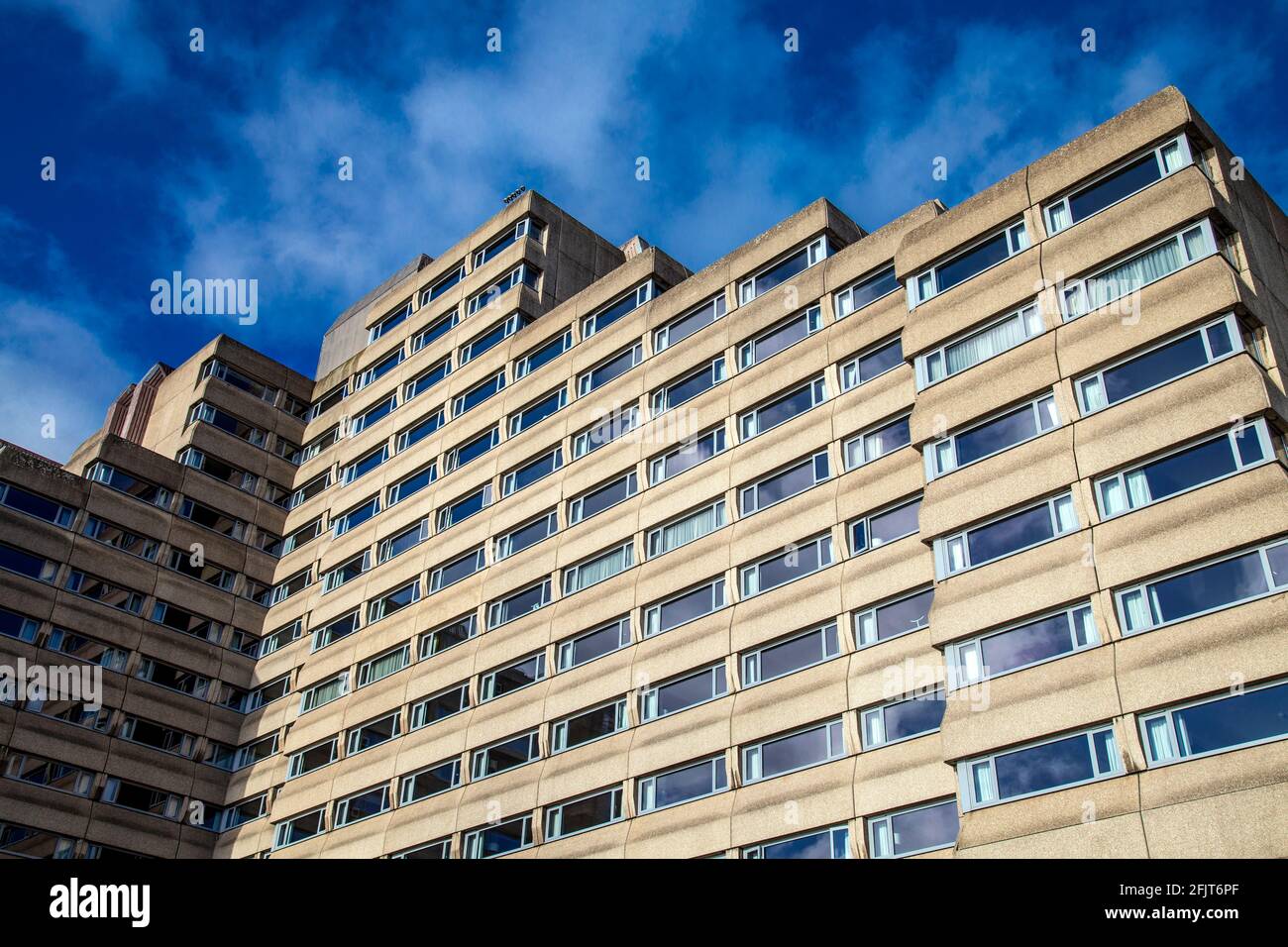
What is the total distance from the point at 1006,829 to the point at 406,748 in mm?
27078

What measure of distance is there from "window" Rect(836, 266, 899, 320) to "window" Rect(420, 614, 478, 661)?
1925cm

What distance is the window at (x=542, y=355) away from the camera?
53.0m

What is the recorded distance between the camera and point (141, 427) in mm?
68188

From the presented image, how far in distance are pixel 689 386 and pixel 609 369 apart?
5181 mm

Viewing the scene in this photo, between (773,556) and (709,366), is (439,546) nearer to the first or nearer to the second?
Answer: (709,366)

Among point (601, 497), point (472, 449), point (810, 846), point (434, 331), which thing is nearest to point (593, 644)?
point (601, 497)

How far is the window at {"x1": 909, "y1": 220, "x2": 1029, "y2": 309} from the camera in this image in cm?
3541

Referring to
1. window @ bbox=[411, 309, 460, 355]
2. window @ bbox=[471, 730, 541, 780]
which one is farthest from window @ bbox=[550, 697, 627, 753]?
window @ bbox=[411, 309, 460, 355]

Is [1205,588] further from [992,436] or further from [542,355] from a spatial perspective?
[542,355]

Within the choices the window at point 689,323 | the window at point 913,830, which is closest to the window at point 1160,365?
the window at point 913,830

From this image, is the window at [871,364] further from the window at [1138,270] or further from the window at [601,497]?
the window at [601,497]

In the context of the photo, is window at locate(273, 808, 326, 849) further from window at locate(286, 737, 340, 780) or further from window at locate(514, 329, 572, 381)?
window at locate(514, 329, 572, 381)
